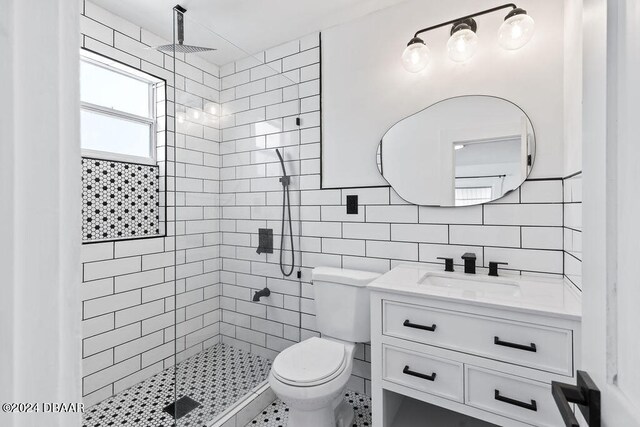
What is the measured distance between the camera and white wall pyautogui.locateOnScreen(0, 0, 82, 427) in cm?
27

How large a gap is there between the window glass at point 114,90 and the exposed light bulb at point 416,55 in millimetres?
1859

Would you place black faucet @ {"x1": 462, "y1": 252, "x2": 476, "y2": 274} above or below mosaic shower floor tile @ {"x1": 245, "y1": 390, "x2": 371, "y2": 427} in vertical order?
above

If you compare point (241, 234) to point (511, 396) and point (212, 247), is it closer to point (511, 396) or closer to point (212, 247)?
point (212, 247)

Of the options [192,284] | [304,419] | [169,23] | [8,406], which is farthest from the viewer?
[169,23]

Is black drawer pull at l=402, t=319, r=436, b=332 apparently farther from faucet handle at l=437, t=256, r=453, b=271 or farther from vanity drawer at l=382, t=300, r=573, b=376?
faucet handle at l=437, t=256, r=453, b=271

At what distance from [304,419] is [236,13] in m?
2.44

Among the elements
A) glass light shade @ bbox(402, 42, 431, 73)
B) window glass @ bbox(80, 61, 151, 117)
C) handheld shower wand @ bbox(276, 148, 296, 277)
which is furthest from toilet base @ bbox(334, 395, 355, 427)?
window glass @ bbox(80, 61, 151, 117)

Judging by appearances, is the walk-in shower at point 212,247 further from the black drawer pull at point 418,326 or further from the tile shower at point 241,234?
the black drawer pull at point 418,326

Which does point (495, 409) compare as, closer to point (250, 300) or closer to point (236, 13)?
point (250, 300)

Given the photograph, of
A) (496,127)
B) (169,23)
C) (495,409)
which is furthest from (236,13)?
(495,409)

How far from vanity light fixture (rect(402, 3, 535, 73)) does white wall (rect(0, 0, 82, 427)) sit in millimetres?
1796

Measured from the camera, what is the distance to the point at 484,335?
4.18 feet

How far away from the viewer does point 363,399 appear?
2.01 m

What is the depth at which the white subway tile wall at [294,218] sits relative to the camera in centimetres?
185
